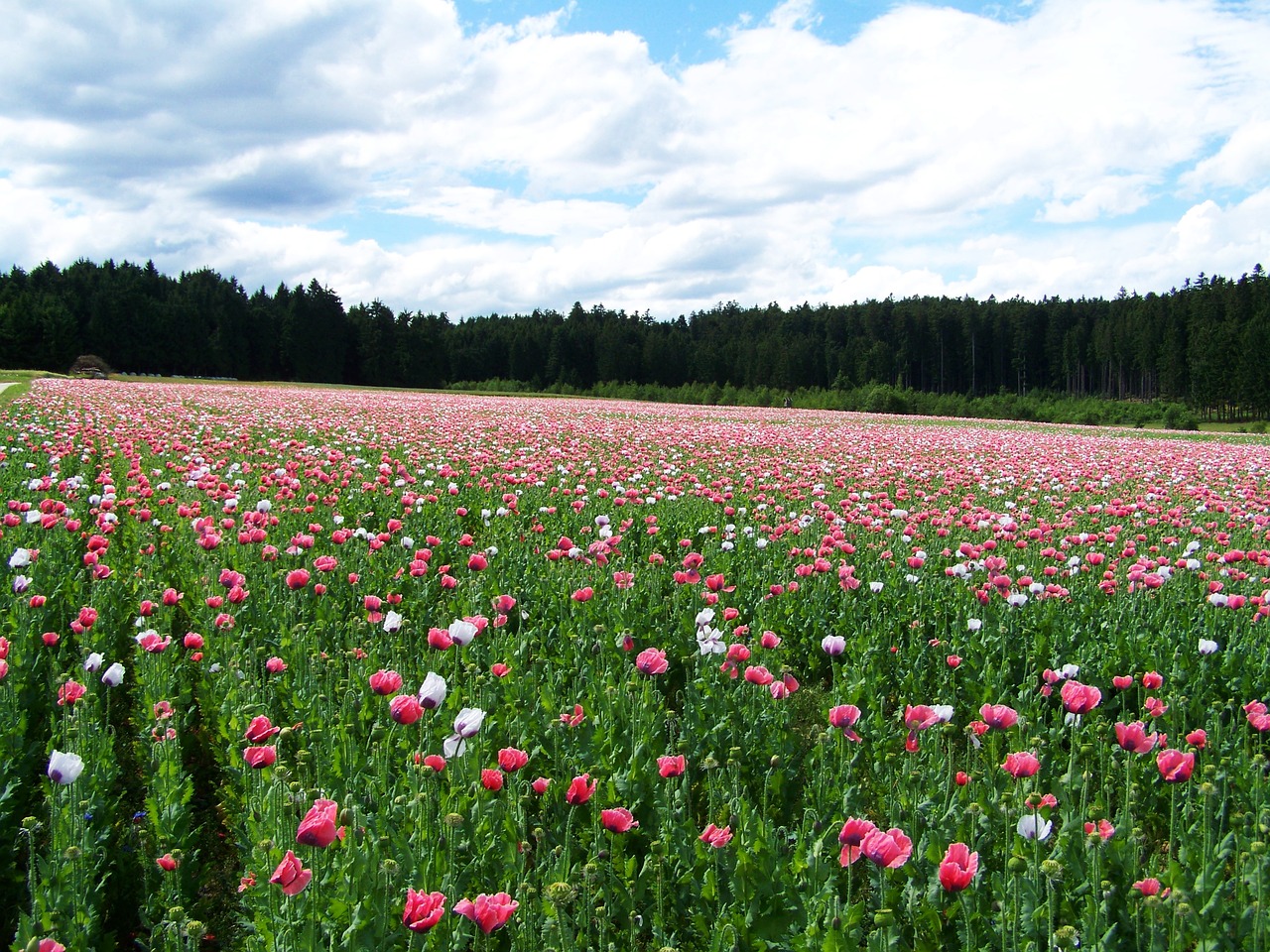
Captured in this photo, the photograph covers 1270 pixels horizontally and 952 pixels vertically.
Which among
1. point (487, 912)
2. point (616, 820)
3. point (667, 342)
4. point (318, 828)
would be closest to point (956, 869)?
point (616, 820)

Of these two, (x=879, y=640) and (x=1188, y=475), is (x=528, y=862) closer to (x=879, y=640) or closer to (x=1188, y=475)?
(x=879, y=640)

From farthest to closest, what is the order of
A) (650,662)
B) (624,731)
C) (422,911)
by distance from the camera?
(624,731) → (650,662) → (422,911)

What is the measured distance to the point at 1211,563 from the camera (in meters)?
6.61

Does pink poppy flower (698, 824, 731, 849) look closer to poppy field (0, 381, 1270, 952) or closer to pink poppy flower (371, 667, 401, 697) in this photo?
poppy field (0, 381, 1270, 952)

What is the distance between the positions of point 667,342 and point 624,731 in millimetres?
101888

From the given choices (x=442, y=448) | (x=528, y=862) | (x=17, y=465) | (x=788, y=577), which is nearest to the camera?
(x=528, y=862)

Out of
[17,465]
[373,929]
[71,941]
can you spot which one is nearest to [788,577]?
[373,929]

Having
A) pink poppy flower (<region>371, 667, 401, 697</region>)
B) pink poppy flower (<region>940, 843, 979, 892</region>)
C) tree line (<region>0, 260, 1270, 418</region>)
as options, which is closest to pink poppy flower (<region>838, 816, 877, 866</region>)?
pink poppy flower (<region>940, 843, 979, 892</region>)

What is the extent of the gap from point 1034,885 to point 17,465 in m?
10.7

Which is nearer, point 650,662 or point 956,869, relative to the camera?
point 956,869

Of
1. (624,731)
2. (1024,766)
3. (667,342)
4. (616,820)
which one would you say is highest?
(667,342)

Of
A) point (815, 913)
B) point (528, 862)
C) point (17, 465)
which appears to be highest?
point (17, 465)

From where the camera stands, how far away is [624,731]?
3.80 metres

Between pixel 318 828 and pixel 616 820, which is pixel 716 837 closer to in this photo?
pixel 616 820
